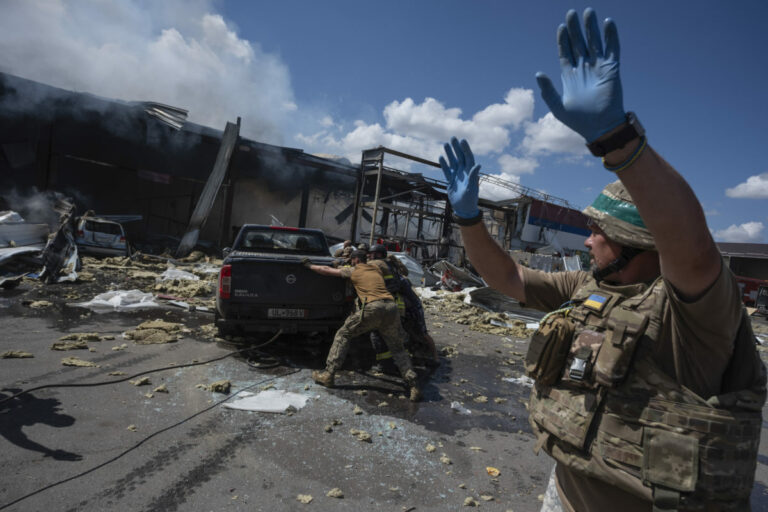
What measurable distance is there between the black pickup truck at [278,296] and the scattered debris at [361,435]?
211 cm

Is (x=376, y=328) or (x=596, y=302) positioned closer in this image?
(x=596, y=302)

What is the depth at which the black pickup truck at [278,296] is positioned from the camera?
5.23 m

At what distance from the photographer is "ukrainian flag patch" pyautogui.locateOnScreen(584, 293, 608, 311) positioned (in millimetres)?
1461

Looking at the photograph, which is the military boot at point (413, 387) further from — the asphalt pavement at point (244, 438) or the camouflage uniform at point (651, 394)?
the camouflage uniform at point (651, 394)

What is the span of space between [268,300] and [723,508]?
4824 mm

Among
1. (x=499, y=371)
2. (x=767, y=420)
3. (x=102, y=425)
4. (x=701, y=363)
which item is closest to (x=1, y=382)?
(x=102, y=425)

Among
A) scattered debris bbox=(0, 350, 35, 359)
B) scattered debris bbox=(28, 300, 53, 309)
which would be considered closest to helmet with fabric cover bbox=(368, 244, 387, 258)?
scattered debris bbox=(0, 350, 35, 359)

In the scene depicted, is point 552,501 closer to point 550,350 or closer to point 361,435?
point 550,350

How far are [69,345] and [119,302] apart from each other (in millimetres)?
2708

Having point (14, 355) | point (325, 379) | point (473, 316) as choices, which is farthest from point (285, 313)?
point (473, 316)

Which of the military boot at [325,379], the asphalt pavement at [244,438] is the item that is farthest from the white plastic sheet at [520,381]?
the military boot at [325,379]

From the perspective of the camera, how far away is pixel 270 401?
13.2ft

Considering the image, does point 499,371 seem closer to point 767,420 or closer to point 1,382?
point 767,420

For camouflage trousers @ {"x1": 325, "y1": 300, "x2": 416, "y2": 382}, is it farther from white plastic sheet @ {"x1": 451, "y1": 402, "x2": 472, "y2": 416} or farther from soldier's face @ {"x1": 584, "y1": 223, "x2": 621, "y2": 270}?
soldier's face @ {"x1": 584, "y1": 223, "x2": 621, "y2": 270}
